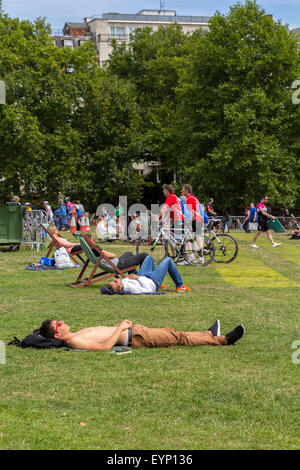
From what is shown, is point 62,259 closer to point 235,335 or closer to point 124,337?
point 124,337

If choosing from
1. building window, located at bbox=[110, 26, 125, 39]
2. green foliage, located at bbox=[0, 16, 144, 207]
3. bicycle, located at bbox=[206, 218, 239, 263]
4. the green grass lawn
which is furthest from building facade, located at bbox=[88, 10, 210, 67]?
the green grass lawn

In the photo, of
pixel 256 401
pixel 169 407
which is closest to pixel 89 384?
pixel 169 407

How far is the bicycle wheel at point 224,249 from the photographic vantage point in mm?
17500

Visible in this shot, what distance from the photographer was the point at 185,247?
16.5m

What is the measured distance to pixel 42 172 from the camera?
145ft

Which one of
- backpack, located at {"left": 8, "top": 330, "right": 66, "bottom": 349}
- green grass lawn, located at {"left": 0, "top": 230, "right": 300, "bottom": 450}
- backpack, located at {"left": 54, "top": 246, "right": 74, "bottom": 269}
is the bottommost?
green grass lawn, located at {"left": 0, "top": 230, "right": 300, "bottom": 450}

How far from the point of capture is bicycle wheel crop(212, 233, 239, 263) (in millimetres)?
17500

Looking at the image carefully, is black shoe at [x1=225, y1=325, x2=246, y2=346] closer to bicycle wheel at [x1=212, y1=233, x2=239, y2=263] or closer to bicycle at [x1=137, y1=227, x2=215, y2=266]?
bicycle at [x1=137, y1=227, x2=215, y2=266]

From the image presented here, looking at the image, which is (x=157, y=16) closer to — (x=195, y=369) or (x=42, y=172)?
(x=42, y=172)

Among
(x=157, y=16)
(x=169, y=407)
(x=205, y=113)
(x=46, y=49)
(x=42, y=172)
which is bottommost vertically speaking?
(x=169, y=407)

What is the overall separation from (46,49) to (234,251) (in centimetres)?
3182

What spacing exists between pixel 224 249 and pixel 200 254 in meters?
1.05

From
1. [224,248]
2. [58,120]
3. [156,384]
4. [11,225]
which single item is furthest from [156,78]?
[156,384]

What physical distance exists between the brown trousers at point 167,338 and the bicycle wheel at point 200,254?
9164mm
